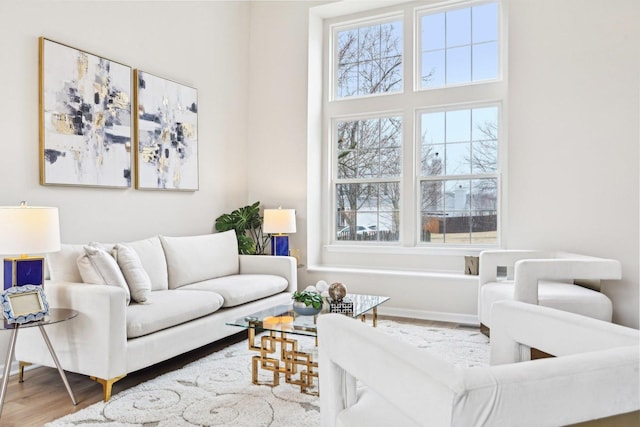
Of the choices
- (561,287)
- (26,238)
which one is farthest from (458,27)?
(26,238)

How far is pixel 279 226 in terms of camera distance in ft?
15.8

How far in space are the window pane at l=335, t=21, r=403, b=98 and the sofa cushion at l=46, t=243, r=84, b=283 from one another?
3.59 meters

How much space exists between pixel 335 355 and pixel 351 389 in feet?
0.52

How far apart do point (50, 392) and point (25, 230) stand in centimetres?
98

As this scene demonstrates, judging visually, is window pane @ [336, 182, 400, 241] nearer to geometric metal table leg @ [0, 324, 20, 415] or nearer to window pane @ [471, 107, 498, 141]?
window pane @ [471, 107, 498, 141]

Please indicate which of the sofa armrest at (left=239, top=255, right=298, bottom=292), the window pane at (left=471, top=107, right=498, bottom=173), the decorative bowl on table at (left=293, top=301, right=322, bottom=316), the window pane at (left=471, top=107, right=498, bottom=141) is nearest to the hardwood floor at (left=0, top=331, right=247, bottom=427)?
the decorative bowl on table at (left=293, top=301, right=322, bottom=316)

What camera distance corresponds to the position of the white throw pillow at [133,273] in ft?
10.1

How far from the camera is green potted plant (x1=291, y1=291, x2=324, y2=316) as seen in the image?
298cm

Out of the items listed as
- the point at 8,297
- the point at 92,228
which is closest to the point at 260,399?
the point at 8,297

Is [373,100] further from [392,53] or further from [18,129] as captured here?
[18,129]

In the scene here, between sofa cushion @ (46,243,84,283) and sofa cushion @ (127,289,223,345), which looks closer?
sofa cushion @ (127,289,223,345)

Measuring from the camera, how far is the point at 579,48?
158 inches

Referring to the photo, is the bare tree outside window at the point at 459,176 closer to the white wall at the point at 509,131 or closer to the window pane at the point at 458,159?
the window pane at the point at 458,159

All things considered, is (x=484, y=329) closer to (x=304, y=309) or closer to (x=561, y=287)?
(x=561, y=287)
